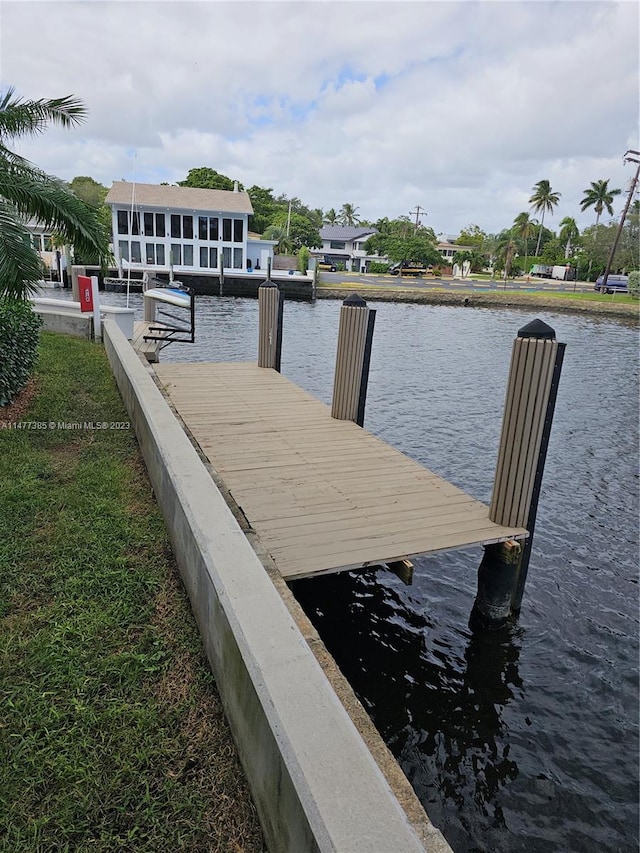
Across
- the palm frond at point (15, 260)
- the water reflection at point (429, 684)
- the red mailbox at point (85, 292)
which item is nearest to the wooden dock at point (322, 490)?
the water reflection at point (429, 684)

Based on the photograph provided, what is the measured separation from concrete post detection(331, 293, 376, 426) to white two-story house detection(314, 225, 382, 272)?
6431 cm

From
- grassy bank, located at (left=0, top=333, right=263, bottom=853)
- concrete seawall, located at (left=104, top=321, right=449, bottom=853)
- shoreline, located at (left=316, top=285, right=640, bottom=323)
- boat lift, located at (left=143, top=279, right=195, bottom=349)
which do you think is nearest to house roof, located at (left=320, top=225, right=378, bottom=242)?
shoreline, located at (left=316, top=285, right=640, bottom=323)

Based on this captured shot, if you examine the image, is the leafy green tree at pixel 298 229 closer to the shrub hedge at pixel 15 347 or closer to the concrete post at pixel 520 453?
the shrub hedge at pixel 15 347

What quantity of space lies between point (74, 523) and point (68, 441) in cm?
206

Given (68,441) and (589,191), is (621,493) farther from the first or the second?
(589,191)

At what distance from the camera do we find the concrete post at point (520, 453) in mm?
4078

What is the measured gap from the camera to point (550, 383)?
407 centimetres

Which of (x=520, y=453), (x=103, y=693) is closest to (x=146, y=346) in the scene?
(x=520, y=453)

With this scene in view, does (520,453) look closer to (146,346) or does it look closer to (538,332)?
(538,332)

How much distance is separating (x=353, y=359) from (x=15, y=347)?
4169mm

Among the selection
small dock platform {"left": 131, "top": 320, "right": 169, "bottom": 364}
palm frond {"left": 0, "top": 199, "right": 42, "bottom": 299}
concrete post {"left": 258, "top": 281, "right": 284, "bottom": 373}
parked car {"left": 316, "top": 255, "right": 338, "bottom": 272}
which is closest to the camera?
palm frond {"left": 0, "top": 199, "right": 42, "bottom": 299}

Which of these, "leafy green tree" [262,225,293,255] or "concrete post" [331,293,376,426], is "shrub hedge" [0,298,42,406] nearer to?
"concrete post" [331,293,376,426]

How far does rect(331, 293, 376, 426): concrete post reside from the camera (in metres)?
6.60

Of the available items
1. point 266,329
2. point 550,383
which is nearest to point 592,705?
point 550,383
